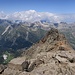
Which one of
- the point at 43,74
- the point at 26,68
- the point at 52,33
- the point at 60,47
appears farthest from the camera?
the point at 52,33

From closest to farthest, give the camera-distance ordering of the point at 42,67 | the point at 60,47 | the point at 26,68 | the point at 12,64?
the point at 42,67, the point at 26,68, the point at 12,64, the point at 60,47

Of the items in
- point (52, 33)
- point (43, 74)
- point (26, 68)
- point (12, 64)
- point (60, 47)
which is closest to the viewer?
point (43, 74)

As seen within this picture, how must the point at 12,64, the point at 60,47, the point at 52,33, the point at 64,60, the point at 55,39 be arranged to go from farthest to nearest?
the point at 52,33
the point at 55,39
the point at 60,47
the point at 12,64
the point at 64,60

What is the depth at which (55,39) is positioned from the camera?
90.1 meters

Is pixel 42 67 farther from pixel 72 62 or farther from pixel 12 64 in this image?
pixel 12 64

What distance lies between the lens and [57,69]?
46156 millimetres

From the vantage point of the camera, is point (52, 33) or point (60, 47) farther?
point (52, 33)

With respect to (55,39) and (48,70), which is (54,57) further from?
(55,39)

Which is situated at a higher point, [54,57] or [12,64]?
[54,57]

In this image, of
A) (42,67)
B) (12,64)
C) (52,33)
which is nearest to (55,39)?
(52,33)

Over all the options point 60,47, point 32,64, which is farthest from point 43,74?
point 60,47

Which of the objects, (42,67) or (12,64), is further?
(12,64)

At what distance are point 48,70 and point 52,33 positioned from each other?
172 ft

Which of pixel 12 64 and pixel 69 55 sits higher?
pixel 69 55
